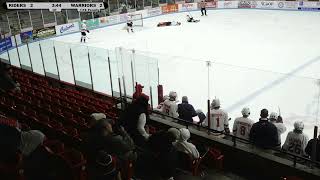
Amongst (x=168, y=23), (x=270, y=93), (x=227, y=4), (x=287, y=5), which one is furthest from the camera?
(x=227, y=4)

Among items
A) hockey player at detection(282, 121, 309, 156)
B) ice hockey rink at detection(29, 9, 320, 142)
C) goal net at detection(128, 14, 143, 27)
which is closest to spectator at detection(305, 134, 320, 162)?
hockey player at detection(282, 121, 309, 156)

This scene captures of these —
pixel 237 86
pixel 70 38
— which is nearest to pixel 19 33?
pixel 70 38

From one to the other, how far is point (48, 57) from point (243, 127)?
21.4ft

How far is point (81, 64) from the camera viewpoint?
9438 mm

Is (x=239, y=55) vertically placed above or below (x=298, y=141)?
below

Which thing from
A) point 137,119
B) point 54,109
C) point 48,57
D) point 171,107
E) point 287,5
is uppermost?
point 137,119

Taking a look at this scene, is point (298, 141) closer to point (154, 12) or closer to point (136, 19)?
point (136, 19)

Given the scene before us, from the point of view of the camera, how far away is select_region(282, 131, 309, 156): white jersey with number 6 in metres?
4.41

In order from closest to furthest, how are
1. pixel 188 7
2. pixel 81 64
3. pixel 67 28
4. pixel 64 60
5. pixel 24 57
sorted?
pixel 81 64 → pixel 64 60 → pixel 24 57 → pixel 67 28 → pixel 188 7

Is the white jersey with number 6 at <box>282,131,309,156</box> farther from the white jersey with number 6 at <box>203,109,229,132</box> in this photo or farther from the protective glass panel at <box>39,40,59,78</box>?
the protective glass panel at <box>39,40,59,78</box>

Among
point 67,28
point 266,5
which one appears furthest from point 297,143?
point 266,5

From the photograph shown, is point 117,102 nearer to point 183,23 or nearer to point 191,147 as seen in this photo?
point 191,147

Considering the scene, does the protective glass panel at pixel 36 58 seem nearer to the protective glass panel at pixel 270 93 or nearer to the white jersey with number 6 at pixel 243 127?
the protective glass panel at pixel 270 93

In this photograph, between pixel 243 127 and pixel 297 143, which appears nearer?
pixel 297 143
